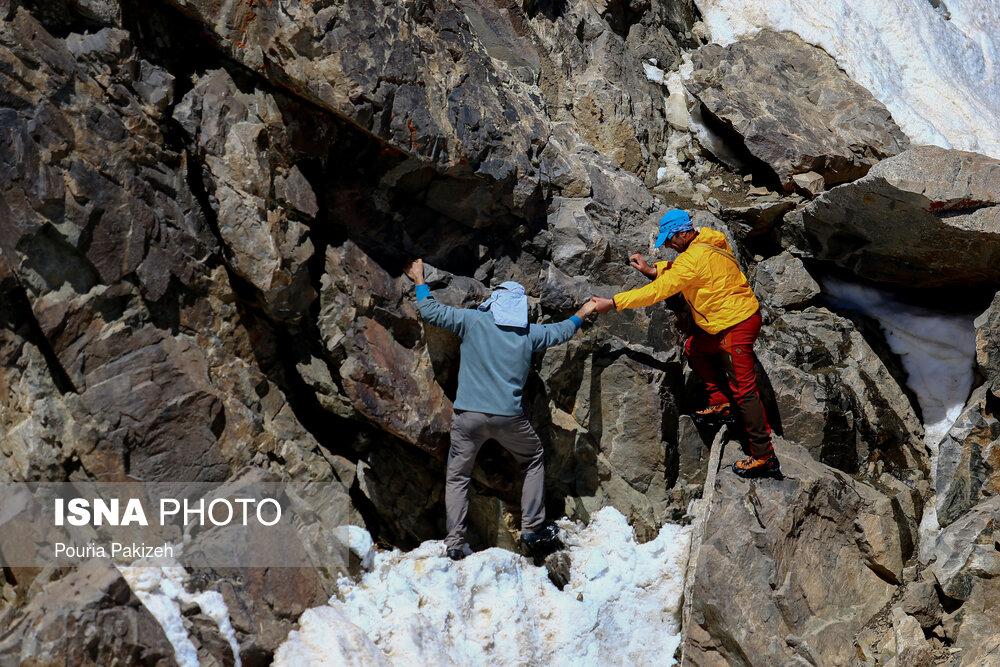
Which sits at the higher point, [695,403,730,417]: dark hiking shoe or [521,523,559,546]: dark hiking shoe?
[695,403,730,417]: dark hiking shoe

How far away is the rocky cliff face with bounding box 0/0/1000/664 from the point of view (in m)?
5.78

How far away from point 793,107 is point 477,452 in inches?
246

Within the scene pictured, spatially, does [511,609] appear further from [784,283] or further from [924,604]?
[784,283]

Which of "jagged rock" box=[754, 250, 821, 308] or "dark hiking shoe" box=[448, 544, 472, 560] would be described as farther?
"jagged rock" box=[754, 250, 821, 308]

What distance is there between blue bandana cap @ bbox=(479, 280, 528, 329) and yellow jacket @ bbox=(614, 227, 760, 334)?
0.84 m

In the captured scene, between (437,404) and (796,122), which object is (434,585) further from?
(796,122)

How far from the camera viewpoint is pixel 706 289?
705 centimetres

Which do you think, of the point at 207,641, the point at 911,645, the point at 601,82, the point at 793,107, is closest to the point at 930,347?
the point at 793,107

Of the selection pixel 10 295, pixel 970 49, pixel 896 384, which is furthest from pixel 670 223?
pixel 970 49

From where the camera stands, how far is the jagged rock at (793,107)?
928 centimetres

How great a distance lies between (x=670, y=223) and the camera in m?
7.22

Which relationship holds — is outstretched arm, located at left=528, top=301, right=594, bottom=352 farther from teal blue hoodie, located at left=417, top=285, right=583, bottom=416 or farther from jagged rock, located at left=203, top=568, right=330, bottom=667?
jagged rock, located at left=203, top=568, right=330, bottom=667

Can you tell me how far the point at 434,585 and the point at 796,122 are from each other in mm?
7016

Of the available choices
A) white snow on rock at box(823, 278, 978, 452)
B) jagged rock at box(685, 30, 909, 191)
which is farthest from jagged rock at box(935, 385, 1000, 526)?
jagged rock at box(685, 30, 909, 191)
